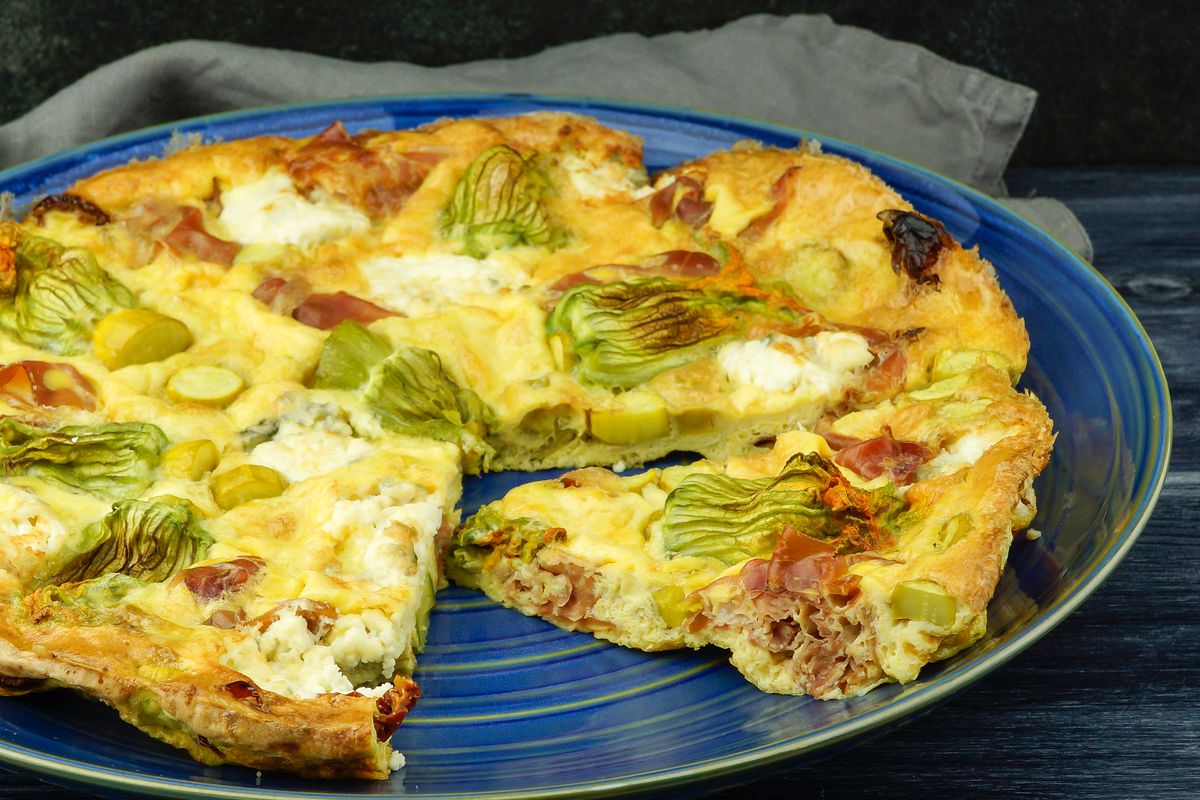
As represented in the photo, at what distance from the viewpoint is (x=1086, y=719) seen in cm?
420

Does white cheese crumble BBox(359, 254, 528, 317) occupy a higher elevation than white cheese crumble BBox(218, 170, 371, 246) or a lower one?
lower

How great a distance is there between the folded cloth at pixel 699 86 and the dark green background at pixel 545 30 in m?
0.63

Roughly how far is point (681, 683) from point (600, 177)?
2.23 meters

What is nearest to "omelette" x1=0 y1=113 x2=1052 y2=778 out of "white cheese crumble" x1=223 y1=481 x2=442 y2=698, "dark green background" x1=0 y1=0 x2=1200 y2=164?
"white cheese crumble" x1=223 y1=481 x2=442 y2=698

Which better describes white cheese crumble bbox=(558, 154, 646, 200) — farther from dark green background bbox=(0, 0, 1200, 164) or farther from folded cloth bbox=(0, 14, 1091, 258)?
dark green background bbox=(0, 0, 1200, 164)

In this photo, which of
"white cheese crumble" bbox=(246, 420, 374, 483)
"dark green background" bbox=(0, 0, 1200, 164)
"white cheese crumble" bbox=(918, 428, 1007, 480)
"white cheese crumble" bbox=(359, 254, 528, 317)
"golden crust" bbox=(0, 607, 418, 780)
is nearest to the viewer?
"golden crust" bbox=(0, 607, 418, 780)

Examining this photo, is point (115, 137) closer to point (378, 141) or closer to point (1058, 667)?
point (378, 141)

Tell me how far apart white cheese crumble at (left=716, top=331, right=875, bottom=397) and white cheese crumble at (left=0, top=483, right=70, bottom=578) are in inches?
80.0

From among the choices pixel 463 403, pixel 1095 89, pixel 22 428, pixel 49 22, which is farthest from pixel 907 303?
pixel 49 22

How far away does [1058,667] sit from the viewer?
4.41 meters

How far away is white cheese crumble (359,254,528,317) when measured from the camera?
5012 mm

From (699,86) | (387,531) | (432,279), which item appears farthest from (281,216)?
(699,86)

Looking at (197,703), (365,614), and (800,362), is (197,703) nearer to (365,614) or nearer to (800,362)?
(365,614)

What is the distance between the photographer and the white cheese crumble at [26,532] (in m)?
3.88
